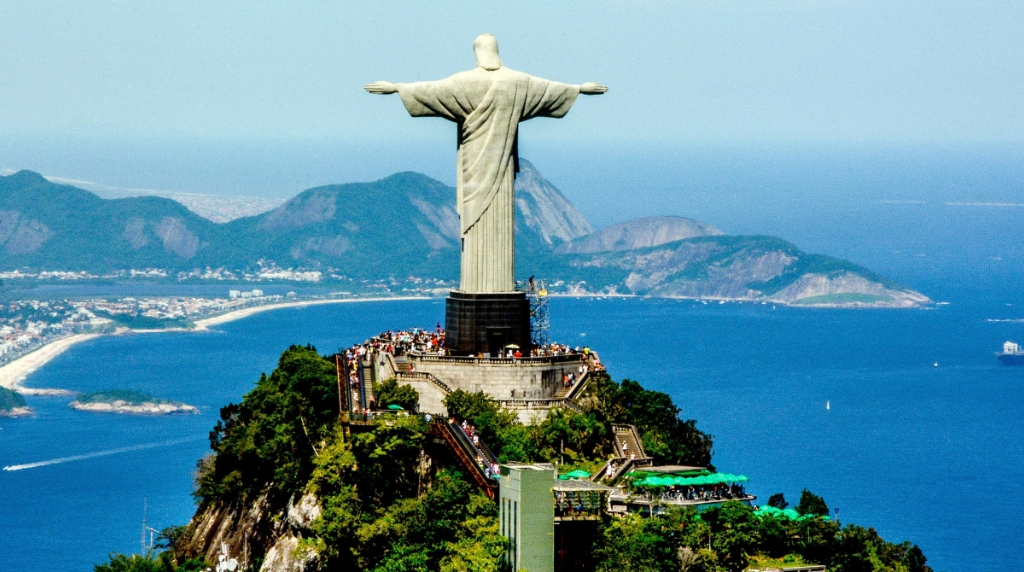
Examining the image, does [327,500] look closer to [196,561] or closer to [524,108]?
[196,561]

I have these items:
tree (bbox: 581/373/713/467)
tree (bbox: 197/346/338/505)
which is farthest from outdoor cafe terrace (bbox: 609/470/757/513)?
tree (bbox: 197/346/338/505)

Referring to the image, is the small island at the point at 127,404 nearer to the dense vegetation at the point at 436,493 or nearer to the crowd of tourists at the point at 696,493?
the dense vegetation at the point at 436,493

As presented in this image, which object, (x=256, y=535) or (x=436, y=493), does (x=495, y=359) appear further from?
(x=436, y=493)

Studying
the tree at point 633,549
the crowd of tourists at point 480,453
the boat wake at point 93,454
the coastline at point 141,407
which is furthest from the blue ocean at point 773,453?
the tree at point 633,549

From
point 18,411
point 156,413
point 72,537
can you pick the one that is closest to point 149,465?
point 72,537

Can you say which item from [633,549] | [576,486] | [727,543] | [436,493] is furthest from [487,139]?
[633,549]

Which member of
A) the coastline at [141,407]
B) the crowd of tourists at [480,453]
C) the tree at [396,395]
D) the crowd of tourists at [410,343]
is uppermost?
the crowd of tourists at [410,343]
